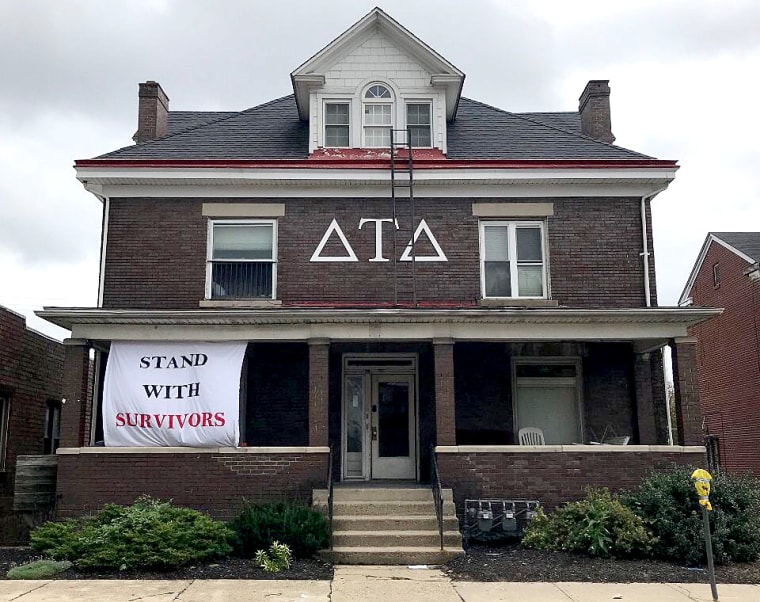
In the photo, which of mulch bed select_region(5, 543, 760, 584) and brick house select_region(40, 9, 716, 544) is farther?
brick house select_region(40, 9, 716, 544)

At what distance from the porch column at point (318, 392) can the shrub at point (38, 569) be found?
405cm

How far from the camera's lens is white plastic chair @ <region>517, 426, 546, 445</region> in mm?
14750

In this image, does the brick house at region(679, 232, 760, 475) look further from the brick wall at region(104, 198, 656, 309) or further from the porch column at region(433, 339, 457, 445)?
the porch column at region(433, 339, 457, 445)

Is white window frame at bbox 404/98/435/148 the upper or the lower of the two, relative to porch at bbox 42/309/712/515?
upper

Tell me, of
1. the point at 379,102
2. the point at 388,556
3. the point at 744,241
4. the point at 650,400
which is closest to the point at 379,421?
the point at 388,556

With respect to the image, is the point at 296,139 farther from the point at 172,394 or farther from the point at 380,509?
the point at 380,509

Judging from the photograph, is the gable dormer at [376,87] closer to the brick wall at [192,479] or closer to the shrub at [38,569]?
the brick wall at [192,479]

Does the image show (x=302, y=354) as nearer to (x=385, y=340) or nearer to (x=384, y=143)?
(x=385, y=340)

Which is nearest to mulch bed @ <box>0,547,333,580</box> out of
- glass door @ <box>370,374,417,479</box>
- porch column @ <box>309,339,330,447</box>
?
porch column @ <box>309,339,330,447</box>

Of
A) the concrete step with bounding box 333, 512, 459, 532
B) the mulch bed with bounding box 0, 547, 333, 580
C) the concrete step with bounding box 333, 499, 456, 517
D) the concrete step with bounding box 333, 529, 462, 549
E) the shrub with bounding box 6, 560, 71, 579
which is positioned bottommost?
the mulch bed with bounding box 0, 547, 333, 580

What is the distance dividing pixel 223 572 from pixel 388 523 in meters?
2.70

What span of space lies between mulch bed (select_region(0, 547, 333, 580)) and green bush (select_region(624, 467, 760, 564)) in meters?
4.61

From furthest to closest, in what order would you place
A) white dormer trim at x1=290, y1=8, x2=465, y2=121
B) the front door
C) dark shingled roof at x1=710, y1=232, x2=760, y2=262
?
dark shingled roof at x1=710, y1=232, x2=760, y2=262, white dormer trim at x1=290, y1=8, x2=465, y2=121, the front door

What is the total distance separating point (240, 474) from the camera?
12.6 m
